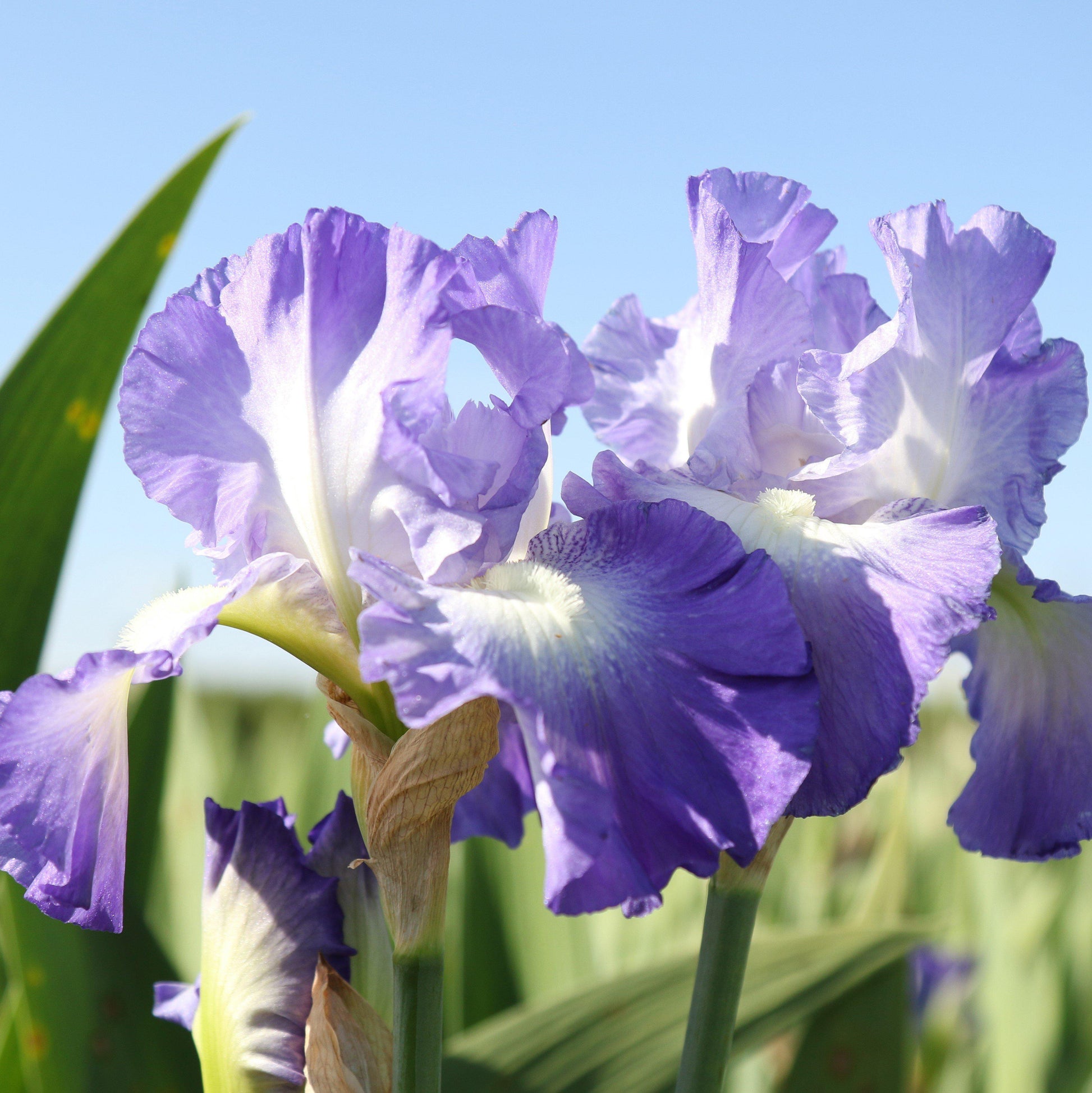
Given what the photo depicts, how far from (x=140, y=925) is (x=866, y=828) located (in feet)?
5.88

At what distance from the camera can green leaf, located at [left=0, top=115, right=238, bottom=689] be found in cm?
97

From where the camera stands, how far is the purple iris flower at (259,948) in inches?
25.7

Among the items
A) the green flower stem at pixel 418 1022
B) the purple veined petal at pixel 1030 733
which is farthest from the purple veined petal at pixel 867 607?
the green flower stem at pixel 418 1022

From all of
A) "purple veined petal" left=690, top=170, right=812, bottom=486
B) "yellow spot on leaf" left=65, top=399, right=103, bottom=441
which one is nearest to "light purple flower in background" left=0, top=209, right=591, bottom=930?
"purple veined petal" left=690, top=170, right=812, bottom=486

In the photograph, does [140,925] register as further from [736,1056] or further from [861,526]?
[861,526]

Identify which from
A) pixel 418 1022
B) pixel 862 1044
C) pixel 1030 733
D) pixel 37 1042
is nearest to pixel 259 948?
pixel 418 1022

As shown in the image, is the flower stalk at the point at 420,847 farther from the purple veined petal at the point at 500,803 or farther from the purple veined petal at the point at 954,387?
the purple veined petal at the point at 954,387

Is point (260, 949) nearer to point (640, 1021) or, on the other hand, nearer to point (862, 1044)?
point (640, 1021)

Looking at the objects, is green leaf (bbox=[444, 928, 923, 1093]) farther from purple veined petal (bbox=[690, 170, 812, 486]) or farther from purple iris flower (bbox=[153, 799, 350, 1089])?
purple veined petal (bbox=[690, 170, 812, 486])

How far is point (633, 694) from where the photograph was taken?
1.56 ft

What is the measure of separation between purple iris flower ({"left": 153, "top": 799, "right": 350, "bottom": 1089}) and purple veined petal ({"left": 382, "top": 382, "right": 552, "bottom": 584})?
0.81 ft

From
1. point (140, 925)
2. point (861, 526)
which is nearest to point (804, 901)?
point (140, 925)

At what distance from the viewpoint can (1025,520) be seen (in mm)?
649

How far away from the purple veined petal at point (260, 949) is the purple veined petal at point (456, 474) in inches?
9.8
